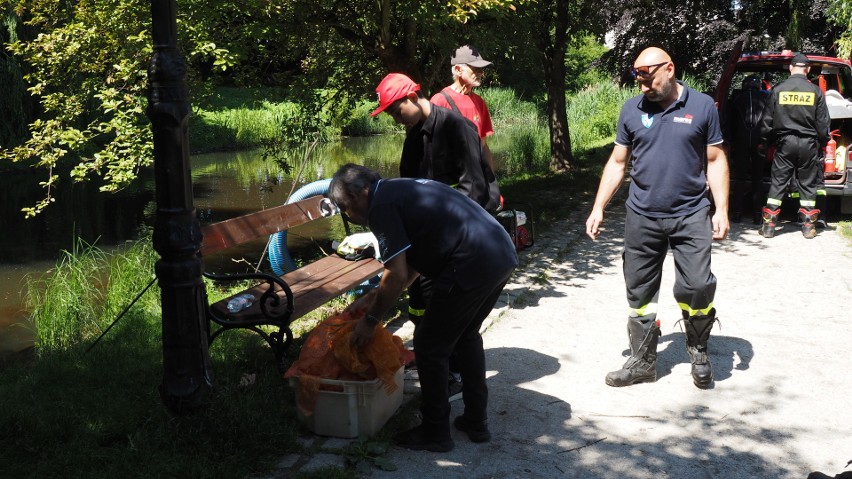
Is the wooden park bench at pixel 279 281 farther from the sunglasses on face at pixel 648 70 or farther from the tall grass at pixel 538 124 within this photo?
the tall grass at pixel 538 124

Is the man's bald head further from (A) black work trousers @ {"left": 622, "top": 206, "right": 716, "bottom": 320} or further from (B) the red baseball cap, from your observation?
(B) the red baseball cap

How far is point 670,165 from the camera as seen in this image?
525 cm

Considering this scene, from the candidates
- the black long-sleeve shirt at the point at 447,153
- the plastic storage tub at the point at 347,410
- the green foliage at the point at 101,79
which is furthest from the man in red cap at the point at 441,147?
the green foliage at the point at 101,79

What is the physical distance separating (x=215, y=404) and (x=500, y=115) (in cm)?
2871

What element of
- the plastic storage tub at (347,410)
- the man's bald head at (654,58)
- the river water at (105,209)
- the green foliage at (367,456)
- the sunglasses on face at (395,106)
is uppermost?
the man's bald head at (654,58)

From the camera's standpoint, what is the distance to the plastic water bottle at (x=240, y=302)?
5.59m

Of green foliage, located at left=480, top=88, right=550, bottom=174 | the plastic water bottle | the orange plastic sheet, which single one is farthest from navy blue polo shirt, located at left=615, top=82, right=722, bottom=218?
green foliage, located at left=480, top=88, right=550, bottom=174

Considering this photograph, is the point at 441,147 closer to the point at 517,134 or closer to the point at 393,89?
the point at 393,89

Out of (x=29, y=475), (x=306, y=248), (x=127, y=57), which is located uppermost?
(x=127, y=57)

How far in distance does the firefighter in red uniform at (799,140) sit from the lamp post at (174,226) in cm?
770

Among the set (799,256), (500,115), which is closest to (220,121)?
(500,115)

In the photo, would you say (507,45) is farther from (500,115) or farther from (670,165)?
(500,115)

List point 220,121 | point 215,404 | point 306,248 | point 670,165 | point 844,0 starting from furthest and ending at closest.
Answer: point 220,121 → point 844,0 → point 306,248 → point 670,165 → point 215,404

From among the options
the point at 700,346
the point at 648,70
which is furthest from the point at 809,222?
the point at 648,70
